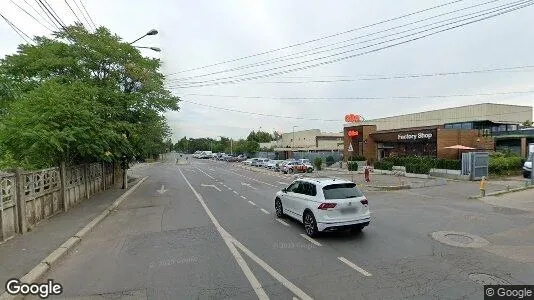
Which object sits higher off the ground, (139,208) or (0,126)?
(0,126)

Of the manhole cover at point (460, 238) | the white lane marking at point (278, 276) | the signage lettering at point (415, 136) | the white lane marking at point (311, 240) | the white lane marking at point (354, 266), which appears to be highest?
the signage lettering at point (415, 136)

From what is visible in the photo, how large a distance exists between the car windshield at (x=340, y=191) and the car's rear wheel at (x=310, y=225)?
781 mm

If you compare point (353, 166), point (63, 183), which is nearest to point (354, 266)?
point (63, 183)

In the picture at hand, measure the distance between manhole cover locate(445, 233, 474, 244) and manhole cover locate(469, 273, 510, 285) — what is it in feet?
8.68

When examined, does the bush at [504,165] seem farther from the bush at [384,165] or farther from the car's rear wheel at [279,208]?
the car's rear wheel at [279,208]

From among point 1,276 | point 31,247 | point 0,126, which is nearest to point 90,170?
point 0,126

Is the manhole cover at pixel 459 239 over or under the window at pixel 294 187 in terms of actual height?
under

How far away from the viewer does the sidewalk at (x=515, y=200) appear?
49.0ft

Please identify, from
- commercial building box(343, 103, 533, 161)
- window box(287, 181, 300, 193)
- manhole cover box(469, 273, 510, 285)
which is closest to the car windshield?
window box(287, 181, 300, 193)

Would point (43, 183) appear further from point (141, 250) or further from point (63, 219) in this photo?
point (141, 250)

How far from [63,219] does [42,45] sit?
548 inches

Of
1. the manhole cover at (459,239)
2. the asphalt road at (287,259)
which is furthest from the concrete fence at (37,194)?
the manhole cover at (459,239)

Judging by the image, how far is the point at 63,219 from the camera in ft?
42.4

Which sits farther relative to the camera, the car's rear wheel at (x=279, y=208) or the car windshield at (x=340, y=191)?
the car's rear wheel at (x=279, y=208)
